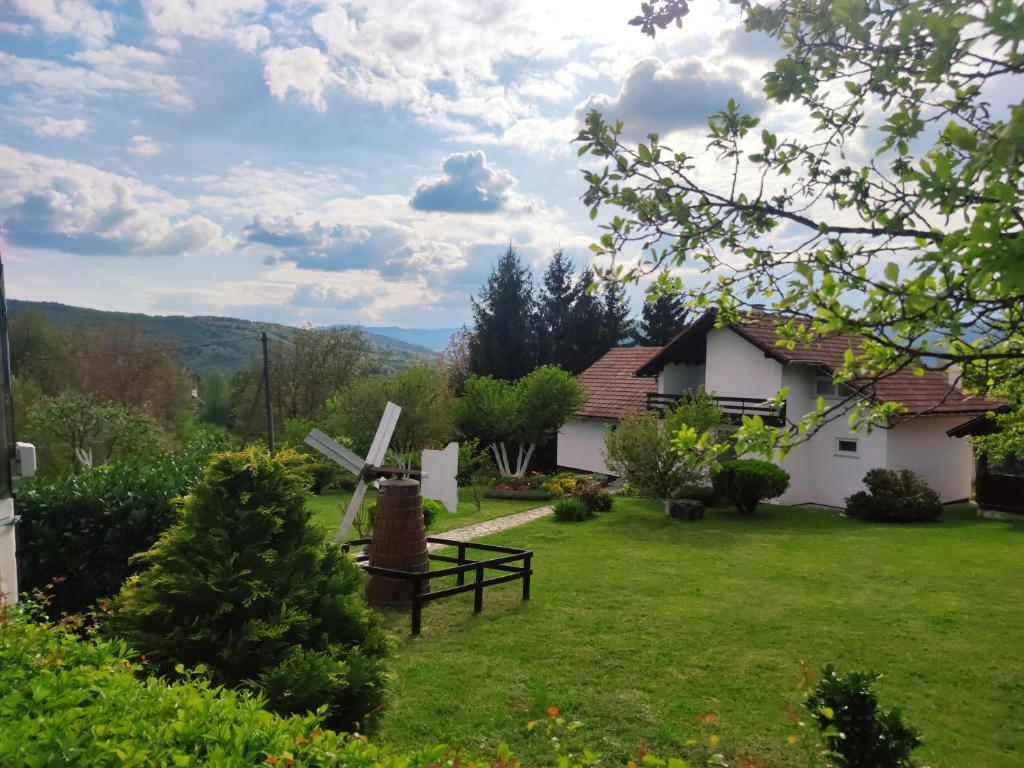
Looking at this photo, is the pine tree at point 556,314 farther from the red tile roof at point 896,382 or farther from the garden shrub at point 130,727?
the garden shrub at point 130,727

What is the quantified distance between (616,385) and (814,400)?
11.8 m

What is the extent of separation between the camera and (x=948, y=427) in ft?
78.7

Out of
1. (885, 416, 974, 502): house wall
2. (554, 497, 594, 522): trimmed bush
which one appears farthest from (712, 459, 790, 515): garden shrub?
(554, 497, 594, 522): trimmed bush

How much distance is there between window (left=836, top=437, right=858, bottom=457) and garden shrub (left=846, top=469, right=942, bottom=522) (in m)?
1.33

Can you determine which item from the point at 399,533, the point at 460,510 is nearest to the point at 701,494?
the point at 460,510

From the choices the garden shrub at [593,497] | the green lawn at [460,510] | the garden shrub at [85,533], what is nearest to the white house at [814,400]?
the garden shrub at [593,497]

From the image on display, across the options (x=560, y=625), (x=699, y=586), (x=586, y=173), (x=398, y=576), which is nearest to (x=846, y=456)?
(x=699, y=586)

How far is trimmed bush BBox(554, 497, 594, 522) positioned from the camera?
2033 cm

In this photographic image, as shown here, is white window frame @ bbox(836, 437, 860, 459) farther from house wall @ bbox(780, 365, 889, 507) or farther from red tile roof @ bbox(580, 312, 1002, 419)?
red tile roof @ bbox(580, 312, 1002, 419)

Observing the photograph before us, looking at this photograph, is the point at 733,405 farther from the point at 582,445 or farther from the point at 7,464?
the point at 7,464

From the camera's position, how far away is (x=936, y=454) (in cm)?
2336

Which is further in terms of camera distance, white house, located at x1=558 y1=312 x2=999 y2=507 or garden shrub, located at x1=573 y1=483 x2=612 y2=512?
white house, located at x1=558 y1=312 x2=999 y2=507

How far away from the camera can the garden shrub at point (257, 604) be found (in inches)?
207

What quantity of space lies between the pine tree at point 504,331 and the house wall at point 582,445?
33.0 ft
